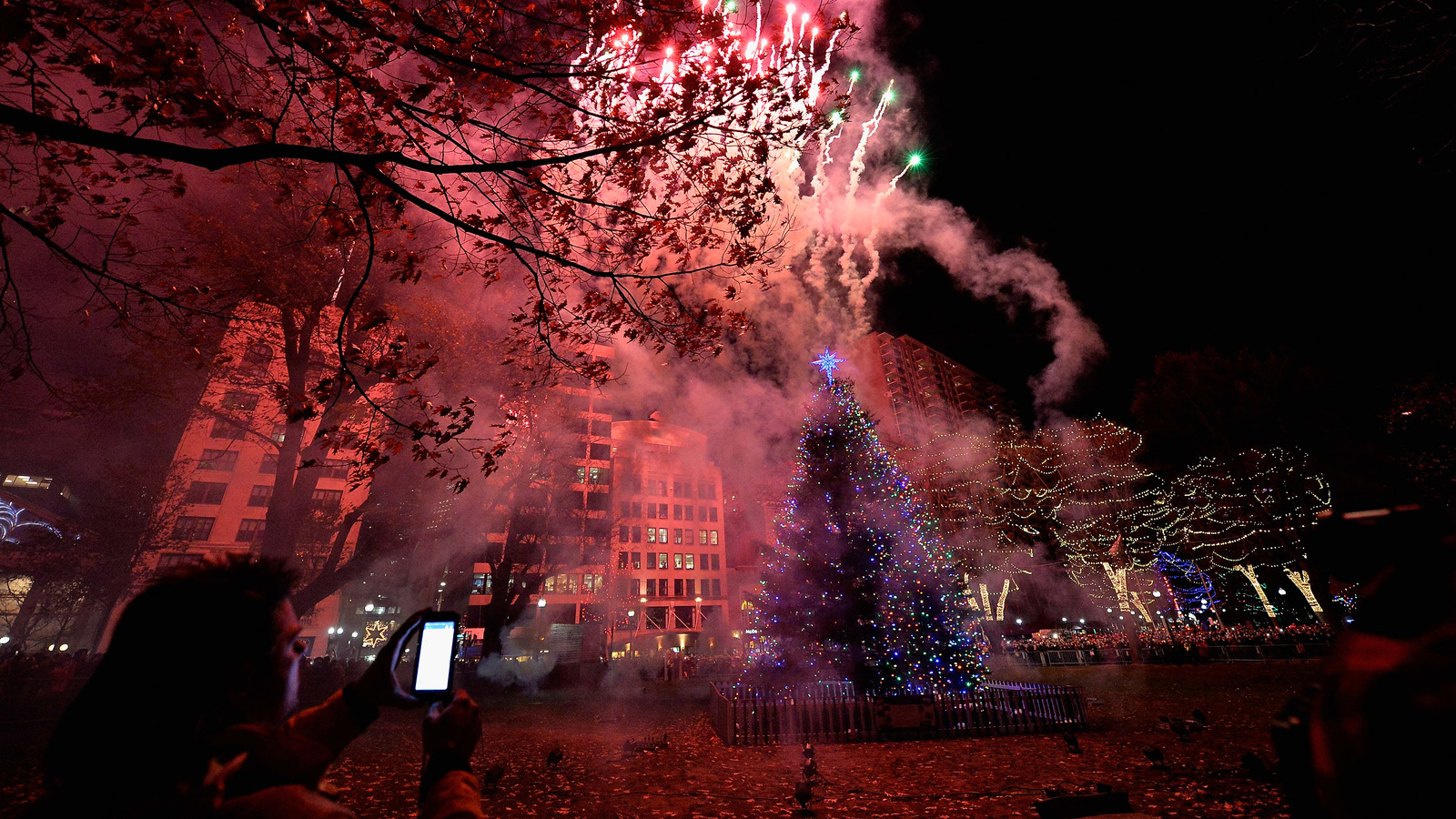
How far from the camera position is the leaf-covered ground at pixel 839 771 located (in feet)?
21.5

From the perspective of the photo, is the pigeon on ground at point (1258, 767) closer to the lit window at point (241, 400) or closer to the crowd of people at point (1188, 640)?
the lit window at point (241, 400)

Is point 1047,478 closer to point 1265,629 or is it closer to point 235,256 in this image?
point 1265,629

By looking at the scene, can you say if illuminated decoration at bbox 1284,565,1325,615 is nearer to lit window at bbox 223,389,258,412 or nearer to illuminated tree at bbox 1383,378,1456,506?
illuminated tree at bbox 1383,378,1456,506

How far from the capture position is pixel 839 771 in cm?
837

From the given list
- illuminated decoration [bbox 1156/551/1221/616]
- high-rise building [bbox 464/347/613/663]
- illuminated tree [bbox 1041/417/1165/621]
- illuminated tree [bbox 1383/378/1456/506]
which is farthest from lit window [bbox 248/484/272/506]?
illuminated tree [bbox 1383/378/1456/506]

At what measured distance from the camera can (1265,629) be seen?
23.8m

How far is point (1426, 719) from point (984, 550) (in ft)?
121

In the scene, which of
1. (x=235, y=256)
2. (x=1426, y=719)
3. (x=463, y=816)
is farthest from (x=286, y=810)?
(x=235, y=256)

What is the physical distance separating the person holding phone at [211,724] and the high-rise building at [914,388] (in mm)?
75176

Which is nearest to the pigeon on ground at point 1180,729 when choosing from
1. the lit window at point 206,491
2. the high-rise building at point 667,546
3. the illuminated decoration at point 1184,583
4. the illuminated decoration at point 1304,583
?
the illuminated decoration at point 1184,583

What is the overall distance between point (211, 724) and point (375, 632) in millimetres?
64861

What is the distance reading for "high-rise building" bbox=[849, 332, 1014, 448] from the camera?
80.8 m

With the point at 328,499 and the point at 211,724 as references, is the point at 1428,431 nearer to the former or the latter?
the point at 211,724

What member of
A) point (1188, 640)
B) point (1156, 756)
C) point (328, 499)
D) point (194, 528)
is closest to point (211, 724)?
point (1156, 756)
